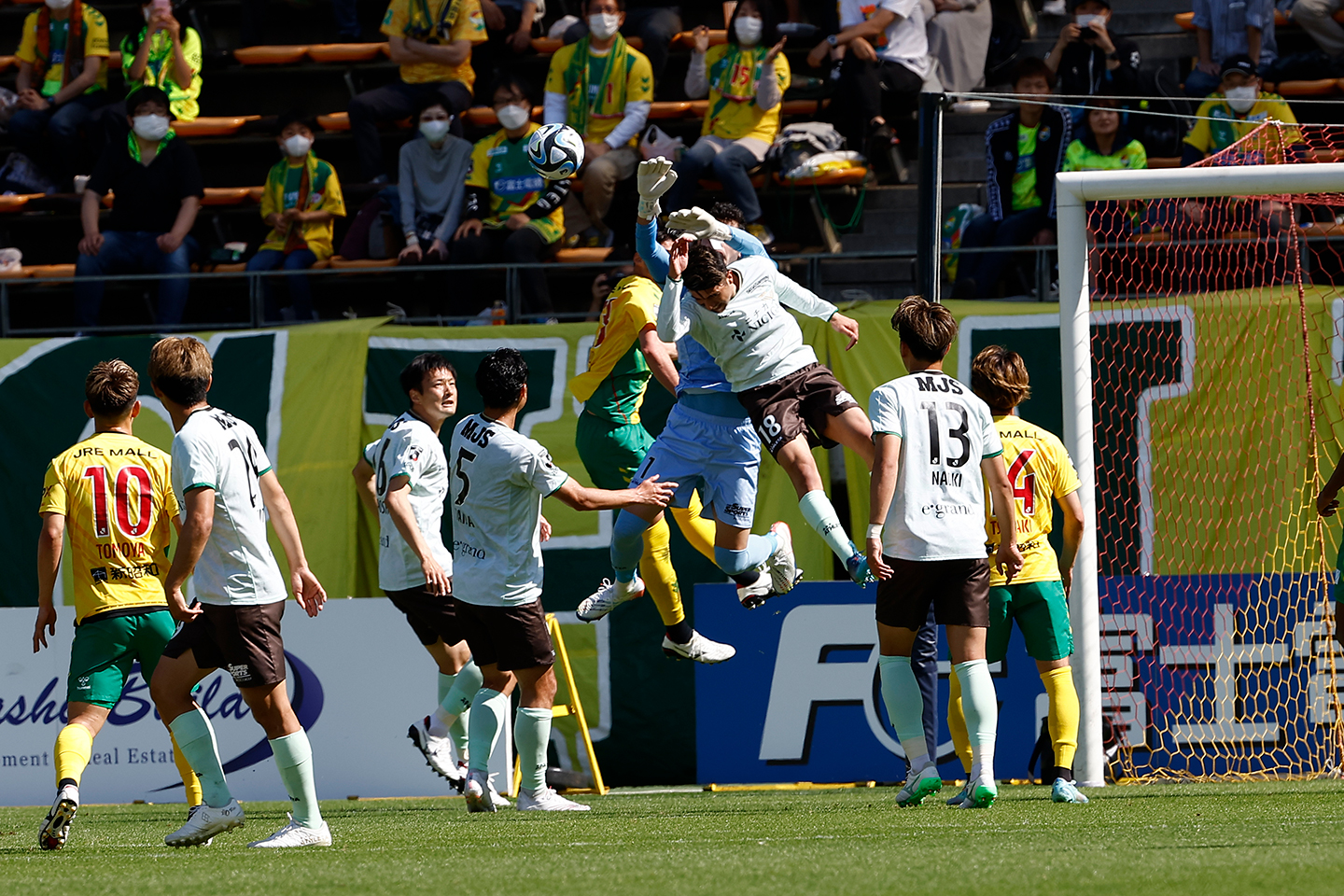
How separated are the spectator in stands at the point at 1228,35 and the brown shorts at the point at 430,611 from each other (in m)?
7.27

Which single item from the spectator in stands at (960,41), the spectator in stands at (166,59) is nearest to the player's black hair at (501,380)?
the spectator in stands at (960,41)

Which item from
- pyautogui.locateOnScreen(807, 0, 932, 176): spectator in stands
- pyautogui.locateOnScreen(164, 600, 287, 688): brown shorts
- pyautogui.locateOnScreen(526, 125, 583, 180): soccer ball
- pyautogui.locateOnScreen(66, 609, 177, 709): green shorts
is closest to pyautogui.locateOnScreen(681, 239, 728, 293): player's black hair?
pyautogui.locateOnScreen(526, 125, 583, 180): soccer ball

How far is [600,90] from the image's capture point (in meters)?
12.1

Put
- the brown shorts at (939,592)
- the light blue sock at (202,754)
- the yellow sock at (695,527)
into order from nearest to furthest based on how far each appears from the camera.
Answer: the light blue sock at (202,754) < the brown shorts at (939,592) < the yellow sock at (695,527)

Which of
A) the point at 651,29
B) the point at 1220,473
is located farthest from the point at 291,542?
the point at 651,29

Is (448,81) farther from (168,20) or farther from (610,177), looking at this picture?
(168,20)

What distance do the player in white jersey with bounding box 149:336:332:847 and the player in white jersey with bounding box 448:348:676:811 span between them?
1245 mm

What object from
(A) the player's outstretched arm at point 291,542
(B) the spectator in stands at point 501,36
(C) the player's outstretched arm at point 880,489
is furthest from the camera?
(B) the spectator in stands at point 501,36

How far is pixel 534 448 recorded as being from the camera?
6426 millimetres

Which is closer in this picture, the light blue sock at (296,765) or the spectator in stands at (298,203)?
the light blue sock at (296,765)

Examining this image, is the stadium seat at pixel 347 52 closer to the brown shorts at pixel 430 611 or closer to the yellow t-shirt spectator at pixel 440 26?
the yellow t-shirt spectator at pixel 440 26

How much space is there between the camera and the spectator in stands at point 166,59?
13258 millimetres

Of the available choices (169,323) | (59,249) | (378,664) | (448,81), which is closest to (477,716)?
(378,664)

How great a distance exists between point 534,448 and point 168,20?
8670 millimetres
